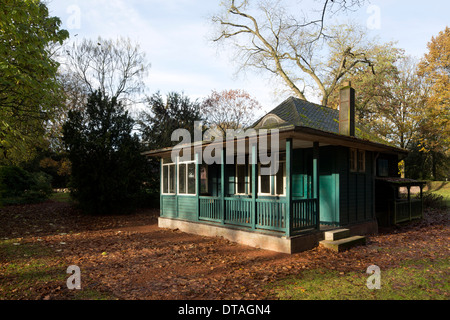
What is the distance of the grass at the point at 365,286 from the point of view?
15.4ft

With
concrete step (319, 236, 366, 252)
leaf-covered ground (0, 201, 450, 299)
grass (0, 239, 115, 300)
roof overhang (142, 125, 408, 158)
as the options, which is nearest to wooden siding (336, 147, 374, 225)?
roof overhang (142, 125, 408, 158)

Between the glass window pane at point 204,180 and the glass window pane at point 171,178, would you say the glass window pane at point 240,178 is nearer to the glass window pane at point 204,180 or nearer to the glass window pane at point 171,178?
the glass window pane at point 204,180

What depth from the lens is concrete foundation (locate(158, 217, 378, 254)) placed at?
7.68 m

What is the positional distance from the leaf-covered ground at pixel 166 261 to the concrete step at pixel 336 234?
23.9 inches

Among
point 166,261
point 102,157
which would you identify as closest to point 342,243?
point 166,261

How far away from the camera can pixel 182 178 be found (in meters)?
11.8

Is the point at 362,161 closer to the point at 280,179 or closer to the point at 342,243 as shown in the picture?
the point at 280,179

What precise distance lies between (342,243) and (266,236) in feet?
6.80

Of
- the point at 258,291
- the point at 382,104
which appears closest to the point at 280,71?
the point at 382,104

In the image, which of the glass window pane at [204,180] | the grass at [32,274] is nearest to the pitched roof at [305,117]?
the glass window pane at [204,180]

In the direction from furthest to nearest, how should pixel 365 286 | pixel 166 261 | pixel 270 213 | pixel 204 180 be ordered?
pixel 204 180
pixel 270 213
pixel 166 261
pixel 365 286

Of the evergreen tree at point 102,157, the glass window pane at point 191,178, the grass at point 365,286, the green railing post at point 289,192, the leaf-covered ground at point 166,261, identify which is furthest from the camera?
the evergreen tree at point 102,157

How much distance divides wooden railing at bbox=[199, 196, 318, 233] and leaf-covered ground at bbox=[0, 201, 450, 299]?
0.72m

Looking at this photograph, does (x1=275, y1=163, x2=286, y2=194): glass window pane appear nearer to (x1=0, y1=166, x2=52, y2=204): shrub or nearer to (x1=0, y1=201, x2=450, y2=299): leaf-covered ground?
(x1=0, y1=201, x2=450, y2=299): leaf-covered ground
